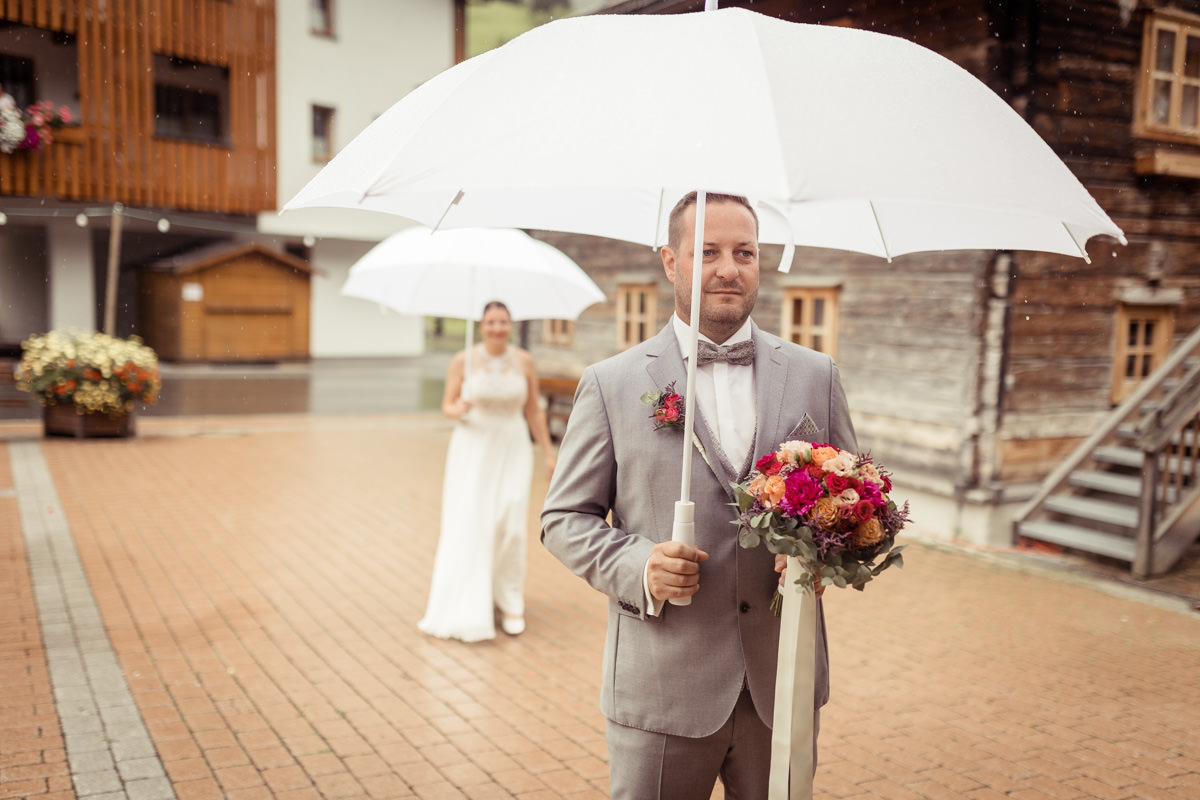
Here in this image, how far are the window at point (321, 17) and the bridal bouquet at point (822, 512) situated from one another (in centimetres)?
2776

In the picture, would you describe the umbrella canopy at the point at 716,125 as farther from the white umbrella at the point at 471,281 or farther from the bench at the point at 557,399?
the bench at the point at 557,399

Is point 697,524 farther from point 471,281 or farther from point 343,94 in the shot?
point 343,94

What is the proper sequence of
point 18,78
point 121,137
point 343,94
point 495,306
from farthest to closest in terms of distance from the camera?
1. point 343,94
2. point 18,78
3. point 121,137
4. point 495,306

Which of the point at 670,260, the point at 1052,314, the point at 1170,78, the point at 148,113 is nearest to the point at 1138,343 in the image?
the point at 1052,314

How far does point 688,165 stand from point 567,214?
1393mm

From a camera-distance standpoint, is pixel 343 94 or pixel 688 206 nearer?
pixel 688 206

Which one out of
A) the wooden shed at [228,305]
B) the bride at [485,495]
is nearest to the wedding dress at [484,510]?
the bride at [485,495]

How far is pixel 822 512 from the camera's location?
210 cm

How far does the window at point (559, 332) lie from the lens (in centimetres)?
1624

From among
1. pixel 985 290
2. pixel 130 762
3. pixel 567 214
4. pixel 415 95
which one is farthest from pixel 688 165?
pixel 985 290

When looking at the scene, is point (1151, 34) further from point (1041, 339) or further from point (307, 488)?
point (307, 488)

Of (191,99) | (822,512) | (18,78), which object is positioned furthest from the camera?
(191,99)

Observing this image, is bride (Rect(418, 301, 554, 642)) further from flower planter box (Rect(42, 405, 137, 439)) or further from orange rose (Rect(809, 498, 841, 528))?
flower planter box (Rect(42, 405, 137, 439))

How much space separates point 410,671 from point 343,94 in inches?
977
